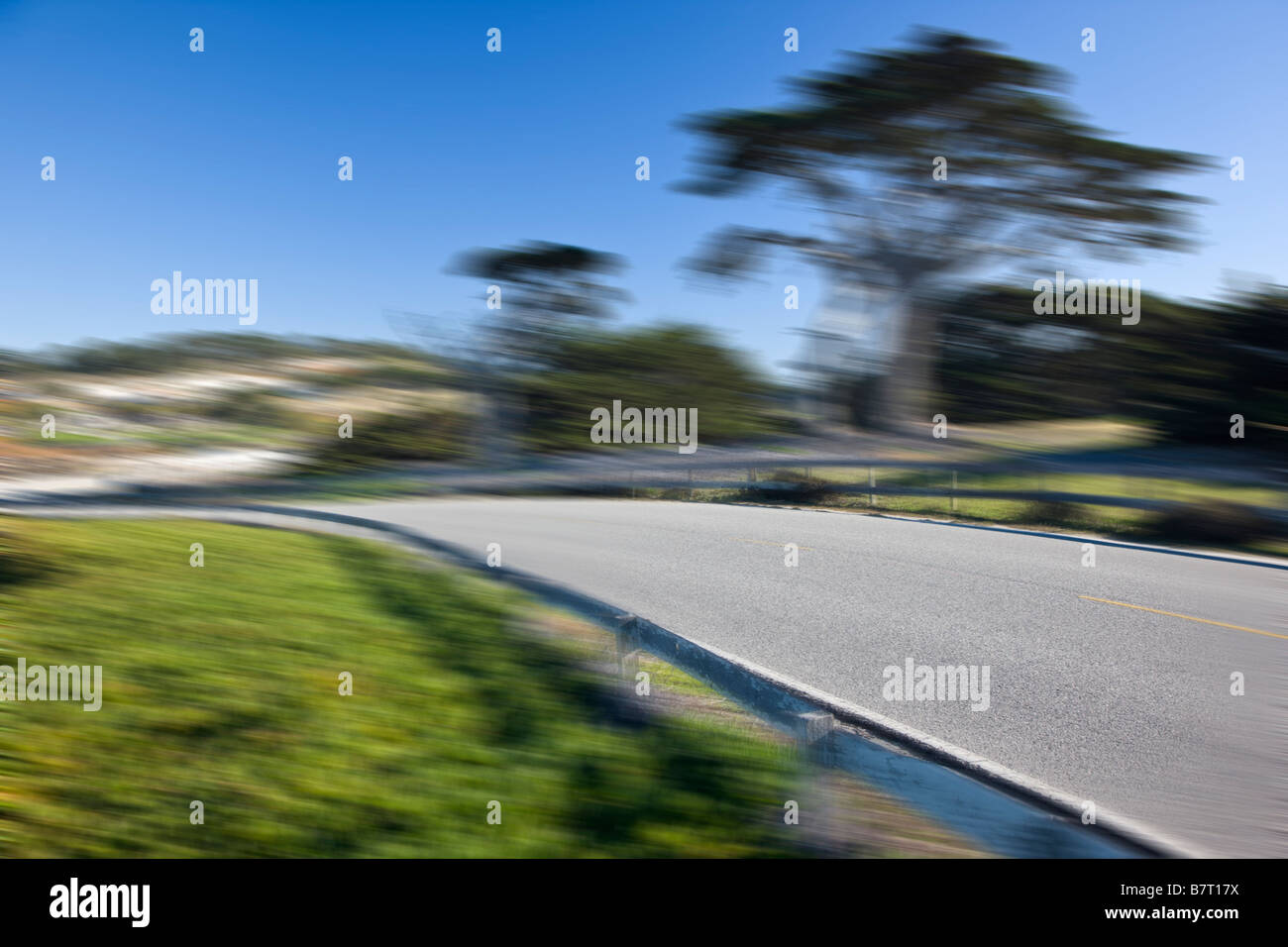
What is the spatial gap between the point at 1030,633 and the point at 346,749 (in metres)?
5.29

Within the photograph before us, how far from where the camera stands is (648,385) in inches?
619

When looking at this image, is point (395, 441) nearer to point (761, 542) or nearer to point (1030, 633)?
point (761, 542)

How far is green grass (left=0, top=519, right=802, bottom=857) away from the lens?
8.47 ft

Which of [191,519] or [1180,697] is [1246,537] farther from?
[191,519]

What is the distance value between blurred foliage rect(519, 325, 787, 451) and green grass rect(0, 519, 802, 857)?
9.12 meters

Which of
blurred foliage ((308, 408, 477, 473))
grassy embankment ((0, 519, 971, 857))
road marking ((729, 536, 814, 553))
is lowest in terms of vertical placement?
grassy embankment ((0, 519, 971, 857))

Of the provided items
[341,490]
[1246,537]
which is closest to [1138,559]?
[1246,537]

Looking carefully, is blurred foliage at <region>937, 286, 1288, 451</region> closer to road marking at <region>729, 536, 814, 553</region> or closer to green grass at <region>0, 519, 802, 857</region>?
road marking at <region>729, 536, 814, 553</region>

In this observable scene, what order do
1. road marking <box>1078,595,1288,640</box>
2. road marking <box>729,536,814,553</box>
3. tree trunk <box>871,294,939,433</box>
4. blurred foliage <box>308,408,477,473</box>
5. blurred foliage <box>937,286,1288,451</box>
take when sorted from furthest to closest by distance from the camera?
tree trunk <box>871,294,939,433</box>, blurred foliage <box>308,408,477,473</box>, blurred foliage <box>937,286,1288,451</box>, road marking <box>729,536,814,553</box>, road marking <box>1078,595,1288,640</box>

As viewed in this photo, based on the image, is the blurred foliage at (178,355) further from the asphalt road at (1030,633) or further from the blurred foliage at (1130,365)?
the blurred foliage at (1130,365)

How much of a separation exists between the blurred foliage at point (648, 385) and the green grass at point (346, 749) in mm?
9119

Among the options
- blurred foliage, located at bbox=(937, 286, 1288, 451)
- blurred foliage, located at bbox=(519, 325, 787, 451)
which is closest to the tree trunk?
blurred foliage, located at bbox=(937, 286, 1288, 451)

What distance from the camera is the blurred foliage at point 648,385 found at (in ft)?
46.5

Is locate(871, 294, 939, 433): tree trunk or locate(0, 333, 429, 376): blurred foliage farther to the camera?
locate(871, 294, 939, 433): tree trunk
